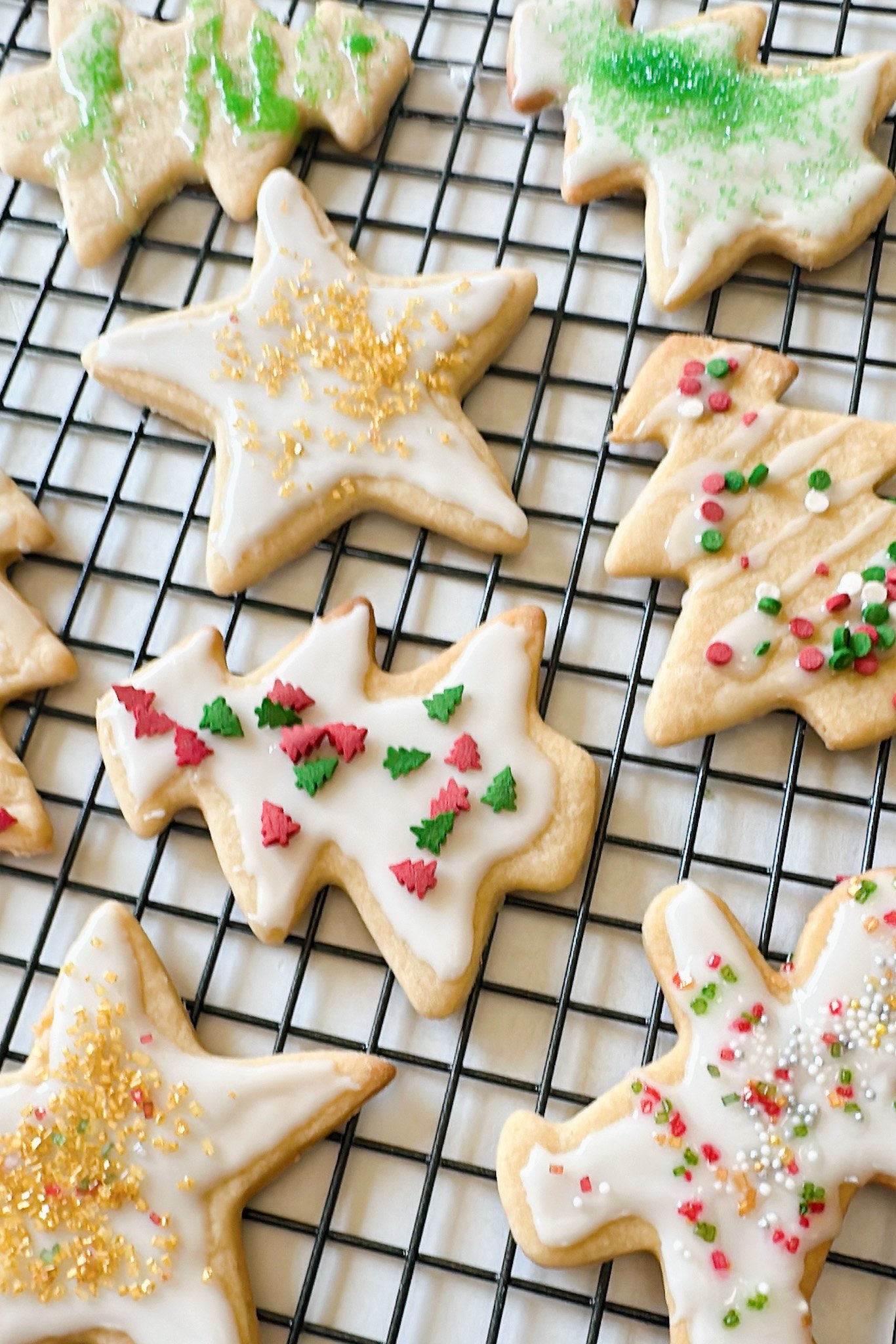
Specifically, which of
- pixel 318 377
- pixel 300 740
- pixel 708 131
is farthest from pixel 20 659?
pixel 708 131

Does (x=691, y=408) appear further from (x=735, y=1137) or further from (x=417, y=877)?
(x=735, y=1137)

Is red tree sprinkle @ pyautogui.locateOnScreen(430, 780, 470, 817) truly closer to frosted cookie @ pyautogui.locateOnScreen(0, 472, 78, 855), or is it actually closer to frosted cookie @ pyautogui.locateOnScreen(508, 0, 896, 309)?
frosted cookie @ pyautogui.locateOnScreen(0, 472, 78, 855)

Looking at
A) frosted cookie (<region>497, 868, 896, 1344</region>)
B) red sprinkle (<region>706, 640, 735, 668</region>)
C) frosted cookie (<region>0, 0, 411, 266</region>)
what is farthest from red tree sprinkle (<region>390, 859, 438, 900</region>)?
frosted cookie (<region>0, 0, 411, 266</region>)

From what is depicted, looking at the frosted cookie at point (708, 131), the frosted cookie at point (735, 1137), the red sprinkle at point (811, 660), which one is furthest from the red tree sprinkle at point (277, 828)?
the frosted cookie at point (708, 131)

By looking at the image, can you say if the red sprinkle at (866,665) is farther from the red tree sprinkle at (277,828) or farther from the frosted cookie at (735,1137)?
the red tree sprinkle at (277,828)

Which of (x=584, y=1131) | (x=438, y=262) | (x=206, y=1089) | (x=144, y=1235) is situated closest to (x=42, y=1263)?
(x=144, y=1235)

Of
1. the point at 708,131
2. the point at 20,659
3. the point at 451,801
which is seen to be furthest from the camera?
the point at 708,131

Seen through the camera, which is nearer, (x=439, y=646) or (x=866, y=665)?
(x=866, y=665)
